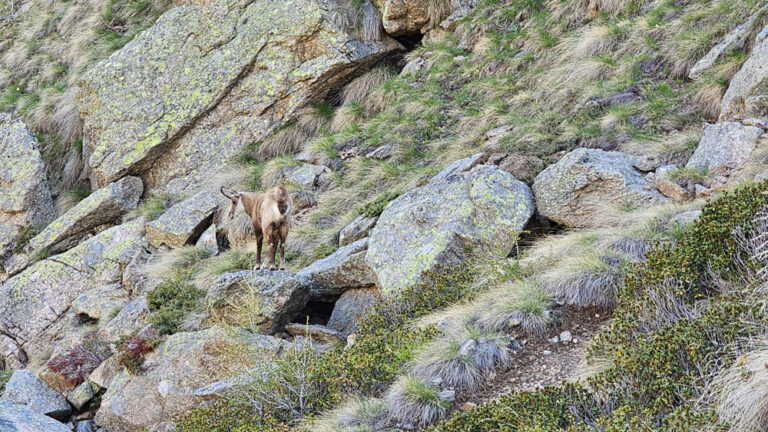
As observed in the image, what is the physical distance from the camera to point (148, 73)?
1572 cm

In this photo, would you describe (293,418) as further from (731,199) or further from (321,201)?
(321,201)

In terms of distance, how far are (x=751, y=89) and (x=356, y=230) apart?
538 centimetres

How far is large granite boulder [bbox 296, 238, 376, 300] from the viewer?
8.76 metres

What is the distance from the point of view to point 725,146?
8203 millimetres

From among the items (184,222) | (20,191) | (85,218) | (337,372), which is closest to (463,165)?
(337,372)

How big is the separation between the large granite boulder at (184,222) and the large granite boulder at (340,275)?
4.56m

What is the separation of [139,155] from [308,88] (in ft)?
12.4

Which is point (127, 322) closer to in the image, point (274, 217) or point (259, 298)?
point (274, 217)

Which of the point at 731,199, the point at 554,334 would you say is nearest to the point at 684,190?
the point at 731,199

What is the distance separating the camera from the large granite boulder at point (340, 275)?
345 inches

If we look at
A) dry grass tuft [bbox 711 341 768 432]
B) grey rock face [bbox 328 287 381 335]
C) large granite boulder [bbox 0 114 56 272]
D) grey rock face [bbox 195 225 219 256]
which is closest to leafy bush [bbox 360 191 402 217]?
grey rock face [bbox 328 287 381 335]

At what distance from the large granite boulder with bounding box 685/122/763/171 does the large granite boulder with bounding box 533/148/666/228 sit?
650 millimetres

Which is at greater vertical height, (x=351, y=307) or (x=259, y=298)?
(x=259, y=298)

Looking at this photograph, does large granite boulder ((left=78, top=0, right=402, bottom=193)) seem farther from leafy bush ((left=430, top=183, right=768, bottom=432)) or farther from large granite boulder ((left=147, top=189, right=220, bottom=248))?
leafy bush ((left=430, top=183, right=768, bottom=432))
